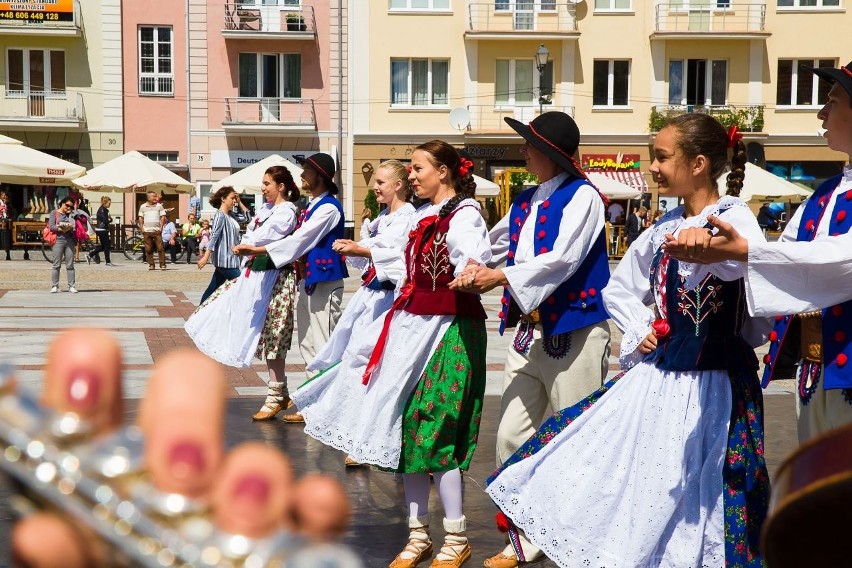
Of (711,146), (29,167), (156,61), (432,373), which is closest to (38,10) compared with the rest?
(156,61)

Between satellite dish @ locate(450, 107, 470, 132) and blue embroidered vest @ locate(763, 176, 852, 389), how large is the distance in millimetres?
26982

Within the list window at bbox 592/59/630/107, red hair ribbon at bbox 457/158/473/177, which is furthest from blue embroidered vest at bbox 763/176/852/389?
window at bbox 592/59/630/107

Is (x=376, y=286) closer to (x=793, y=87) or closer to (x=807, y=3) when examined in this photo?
(x=793, y=87)

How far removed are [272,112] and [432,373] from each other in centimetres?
2884

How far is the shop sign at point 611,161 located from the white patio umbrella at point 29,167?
1449 centimetres

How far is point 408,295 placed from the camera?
15.1 feet

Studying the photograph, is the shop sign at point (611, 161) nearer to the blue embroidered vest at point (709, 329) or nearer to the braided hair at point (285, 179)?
the braided hair at point (285, 179)

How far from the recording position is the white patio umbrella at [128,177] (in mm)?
24656

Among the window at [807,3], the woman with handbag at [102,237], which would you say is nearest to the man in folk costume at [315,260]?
the woman with handbag at [102,237]

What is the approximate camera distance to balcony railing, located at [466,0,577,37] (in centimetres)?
3162

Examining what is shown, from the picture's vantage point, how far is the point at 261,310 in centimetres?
791

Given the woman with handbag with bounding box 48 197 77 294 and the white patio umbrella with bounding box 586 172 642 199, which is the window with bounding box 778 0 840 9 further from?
the woman with handbag with bounding box 48 197 77 294

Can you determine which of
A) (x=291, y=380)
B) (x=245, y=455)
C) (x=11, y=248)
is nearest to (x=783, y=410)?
(x=291, y=380)

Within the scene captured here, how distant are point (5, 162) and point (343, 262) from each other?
17.5 meters
